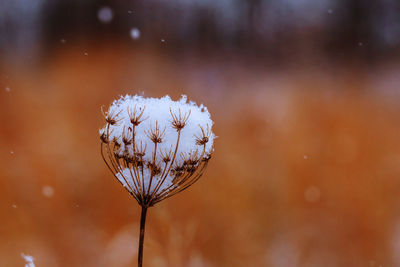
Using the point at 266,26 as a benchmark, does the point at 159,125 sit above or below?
below

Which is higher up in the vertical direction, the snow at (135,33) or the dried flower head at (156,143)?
the snow at (135,33)

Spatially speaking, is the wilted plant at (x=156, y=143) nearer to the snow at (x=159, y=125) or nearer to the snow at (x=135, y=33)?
the snow at (x=159, y=125)

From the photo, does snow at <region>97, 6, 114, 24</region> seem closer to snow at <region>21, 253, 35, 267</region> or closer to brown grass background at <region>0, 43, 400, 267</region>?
brown grass background at <region>0, 43, 400, 267</region>

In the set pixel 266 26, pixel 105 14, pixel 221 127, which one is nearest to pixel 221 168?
pixel 221 127

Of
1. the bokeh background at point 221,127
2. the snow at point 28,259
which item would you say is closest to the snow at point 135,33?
the bokeh background at point 221,127

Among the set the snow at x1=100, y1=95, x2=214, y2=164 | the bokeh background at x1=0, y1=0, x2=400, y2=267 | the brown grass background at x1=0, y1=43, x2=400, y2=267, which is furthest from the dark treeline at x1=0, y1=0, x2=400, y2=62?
the snow at x1=100, y1=95, x2=214, y2=164

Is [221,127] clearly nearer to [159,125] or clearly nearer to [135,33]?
[135,33]

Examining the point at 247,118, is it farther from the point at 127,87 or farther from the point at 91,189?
the point at 91,189

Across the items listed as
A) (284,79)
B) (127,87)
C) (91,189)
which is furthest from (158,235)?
(284,79)
